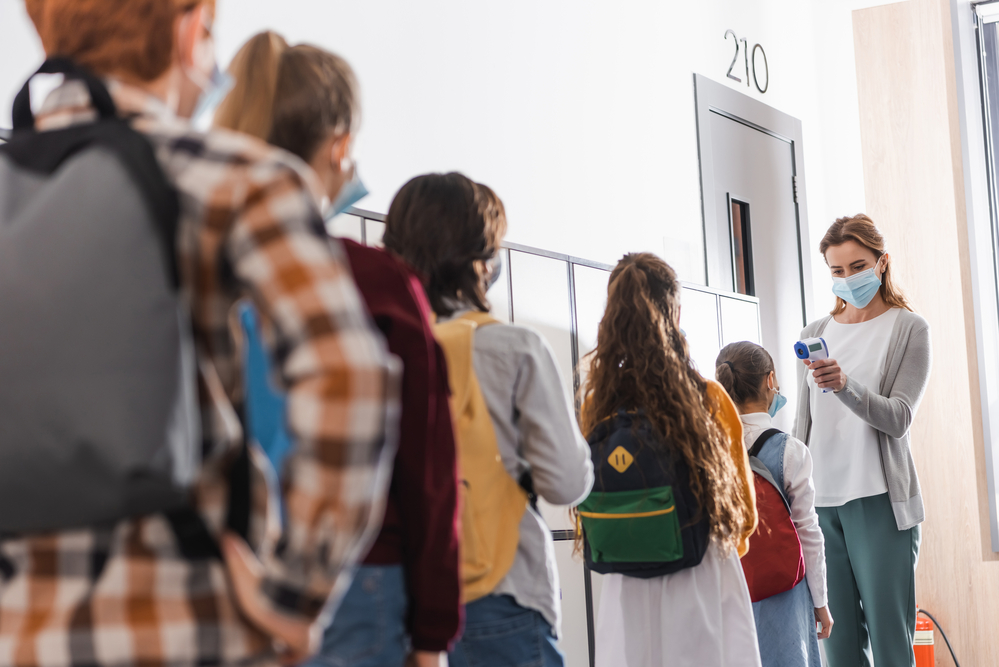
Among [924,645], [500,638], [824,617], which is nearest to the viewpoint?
[500,638]

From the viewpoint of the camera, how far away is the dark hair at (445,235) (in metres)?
1.47

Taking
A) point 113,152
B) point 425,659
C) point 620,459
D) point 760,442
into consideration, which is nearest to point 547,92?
point 760,442

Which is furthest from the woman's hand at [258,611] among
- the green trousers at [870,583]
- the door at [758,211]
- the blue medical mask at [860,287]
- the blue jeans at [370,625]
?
the door at [758,211]

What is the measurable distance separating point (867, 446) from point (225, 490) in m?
2.80

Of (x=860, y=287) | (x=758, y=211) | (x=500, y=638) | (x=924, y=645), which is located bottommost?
(x=924, y=645)

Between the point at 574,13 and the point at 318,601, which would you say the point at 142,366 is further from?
the point at 574,13

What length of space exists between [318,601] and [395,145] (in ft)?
6.57

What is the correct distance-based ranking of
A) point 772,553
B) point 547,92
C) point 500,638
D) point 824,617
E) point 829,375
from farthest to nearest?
point 547,92 < point 829,375 < point 824,617 < point 772,553 < point 500,638

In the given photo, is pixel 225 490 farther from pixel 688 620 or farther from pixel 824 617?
pixel 824 617

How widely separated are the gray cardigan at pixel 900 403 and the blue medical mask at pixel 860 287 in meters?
0.12

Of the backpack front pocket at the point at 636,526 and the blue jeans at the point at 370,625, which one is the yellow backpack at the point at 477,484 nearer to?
the blue jeans at the point at 370,625

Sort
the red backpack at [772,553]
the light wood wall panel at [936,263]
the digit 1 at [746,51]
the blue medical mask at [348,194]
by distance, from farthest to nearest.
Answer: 1. the digit 1 at [746,51]
2. the light wood wall panel at [936,263]
3. the red backpack at [772,553]
4. the blue medical mask at [348,194]

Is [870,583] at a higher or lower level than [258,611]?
lower

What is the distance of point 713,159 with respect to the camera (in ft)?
13.8
